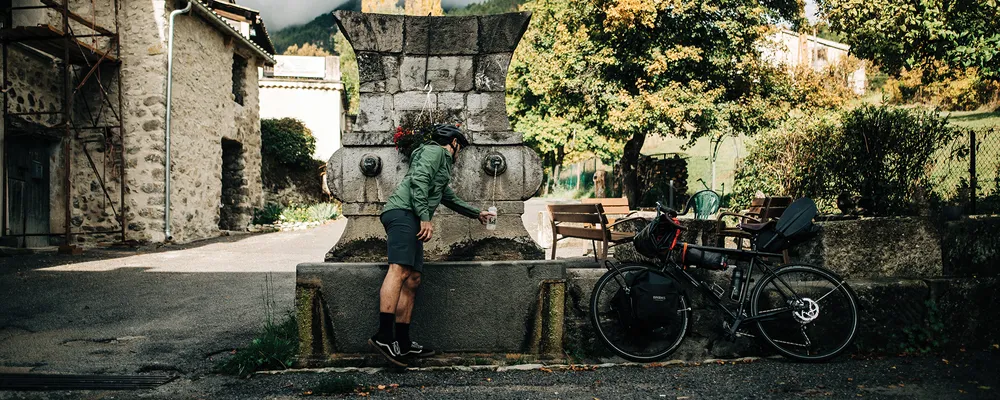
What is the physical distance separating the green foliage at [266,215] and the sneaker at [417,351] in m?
16.9

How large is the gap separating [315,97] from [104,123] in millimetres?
14395

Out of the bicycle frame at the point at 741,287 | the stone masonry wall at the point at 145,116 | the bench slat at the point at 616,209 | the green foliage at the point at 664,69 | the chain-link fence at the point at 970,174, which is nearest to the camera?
the bicycle frame at the point at 741,287

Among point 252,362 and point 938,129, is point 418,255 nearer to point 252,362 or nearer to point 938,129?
point 252,362

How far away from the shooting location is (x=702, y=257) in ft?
16.0

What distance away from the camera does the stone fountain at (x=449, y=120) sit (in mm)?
4977

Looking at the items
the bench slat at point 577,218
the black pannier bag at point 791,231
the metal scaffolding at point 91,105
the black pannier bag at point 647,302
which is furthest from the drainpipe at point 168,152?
the black pannier bag at point 791,231

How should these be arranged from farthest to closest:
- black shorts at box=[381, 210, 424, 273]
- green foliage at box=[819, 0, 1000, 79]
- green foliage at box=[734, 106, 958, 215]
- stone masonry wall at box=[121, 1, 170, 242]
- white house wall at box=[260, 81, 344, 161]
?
white house wall at box=[260, 81, 344, 161]
stone masonry wall at box=[121, 1, 170, 242]
green foliage at box=[819, 0, 1000, 79]
green foliage at box=[734, 106, 958, 215]
black shorts at box=[381, 210, 424, 273]

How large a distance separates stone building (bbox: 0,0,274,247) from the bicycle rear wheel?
10812mm

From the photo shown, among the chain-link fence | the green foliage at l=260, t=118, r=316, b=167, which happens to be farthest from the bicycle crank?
the green foliage at l=260, t=118, r=316, b=167

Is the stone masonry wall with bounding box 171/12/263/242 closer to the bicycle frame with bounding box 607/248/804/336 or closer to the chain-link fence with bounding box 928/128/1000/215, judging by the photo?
the bicycle frame with bounding box 607/248/804/336

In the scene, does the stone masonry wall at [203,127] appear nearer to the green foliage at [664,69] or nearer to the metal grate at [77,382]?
the green foliage at [664,69]

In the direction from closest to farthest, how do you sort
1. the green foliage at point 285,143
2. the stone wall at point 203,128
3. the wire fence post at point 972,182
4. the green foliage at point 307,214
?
the wire fence post at point 972,182
the stone wall at point 203,128
the green foliage at point 307,214
the green foliage at point 285,143

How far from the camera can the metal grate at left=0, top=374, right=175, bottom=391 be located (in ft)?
13.6

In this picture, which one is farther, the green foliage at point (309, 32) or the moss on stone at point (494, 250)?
the green foliage at point (309, 32)
